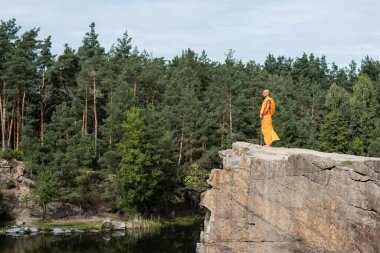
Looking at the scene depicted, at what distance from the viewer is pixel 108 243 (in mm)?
41094

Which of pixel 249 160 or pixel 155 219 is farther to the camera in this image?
pixel 155 219

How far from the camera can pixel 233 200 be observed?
22.2 meters

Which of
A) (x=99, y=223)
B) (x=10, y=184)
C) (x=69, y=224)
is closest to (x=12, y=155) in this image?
(x=10, y=184)

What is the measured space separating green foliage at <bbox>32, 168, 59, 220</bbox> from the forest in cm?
9

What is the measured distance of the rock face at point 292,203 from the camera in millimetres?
17391

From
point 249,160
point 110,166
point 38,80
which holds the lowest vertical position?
point 110,166

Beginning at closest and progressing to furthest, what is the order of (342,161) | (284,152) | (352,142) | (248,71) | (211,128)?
1. (342,161)
2. (284,152)
3. (211,128)
4. (352,142)
5. (248,71)

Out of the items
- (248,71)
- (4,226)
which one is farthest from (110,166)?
(248,71)

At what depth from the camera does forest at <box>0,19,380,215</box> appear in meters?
50.9

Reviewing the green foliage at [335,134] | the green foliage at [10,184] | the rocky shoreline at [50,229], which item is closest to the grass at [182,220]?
the rocky shoreline at [50,229]

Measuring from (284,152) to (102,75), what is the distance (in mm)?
43440

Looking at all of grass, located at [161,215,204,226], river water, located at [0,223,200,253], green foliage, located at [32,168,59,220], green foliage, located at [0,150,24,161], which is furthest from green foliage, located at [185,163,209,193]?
green foliage, located at [0,150,24,161]

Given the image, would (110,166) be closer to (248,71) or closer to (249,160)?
(249,160)

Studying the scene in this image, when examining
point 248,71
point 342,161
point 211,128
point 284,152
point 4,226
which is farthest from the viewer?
point 248,71
